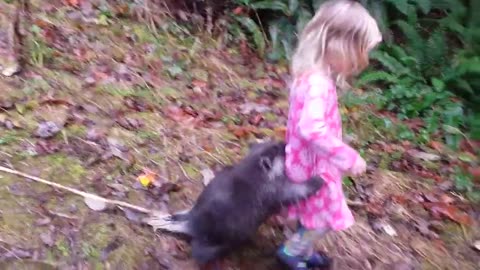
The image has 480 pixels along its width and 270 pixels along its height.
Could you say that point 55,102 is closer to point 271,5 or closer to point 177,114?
point 177,114

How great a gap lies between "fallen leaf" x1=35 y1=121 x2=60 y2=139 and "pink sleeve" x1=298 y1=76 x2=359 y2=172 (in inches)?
83.2

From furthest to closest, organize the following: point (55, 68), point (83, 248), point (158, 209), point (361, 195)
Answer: point (55, 68) < point (361, 195) < point (158, 209) < point (83, 248)

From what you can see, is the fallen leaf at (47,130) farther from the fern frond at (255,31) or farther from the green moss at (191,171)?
the fern frond at (255,31)

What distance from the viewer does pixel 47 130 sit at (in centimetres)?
451

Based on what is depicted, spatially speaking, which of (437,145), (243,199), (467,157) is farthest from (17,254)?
(467,157)

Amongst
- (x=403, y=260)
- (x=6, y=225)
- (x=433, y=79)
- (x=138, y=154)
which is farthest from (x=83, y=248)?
(x=433, y=79)

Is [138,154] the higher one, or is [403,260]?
[138,154]

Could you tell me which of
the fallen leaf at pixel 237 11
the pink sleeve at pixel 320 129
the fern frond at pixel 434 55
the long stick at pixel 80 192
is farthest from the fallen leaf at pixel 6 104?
the fern frond at pixel 434 55

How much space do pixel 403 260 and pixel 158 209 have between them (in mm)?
1740

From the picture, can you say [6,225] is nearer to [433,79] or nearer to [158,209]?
[158,209]

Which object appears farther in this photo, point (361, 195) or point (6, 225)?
point (361, 195)

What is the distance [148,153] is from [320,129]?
181cm

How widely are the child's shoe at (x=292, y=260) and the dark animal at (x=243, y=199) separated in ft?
1.34

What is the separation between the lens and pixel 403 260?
432cm
